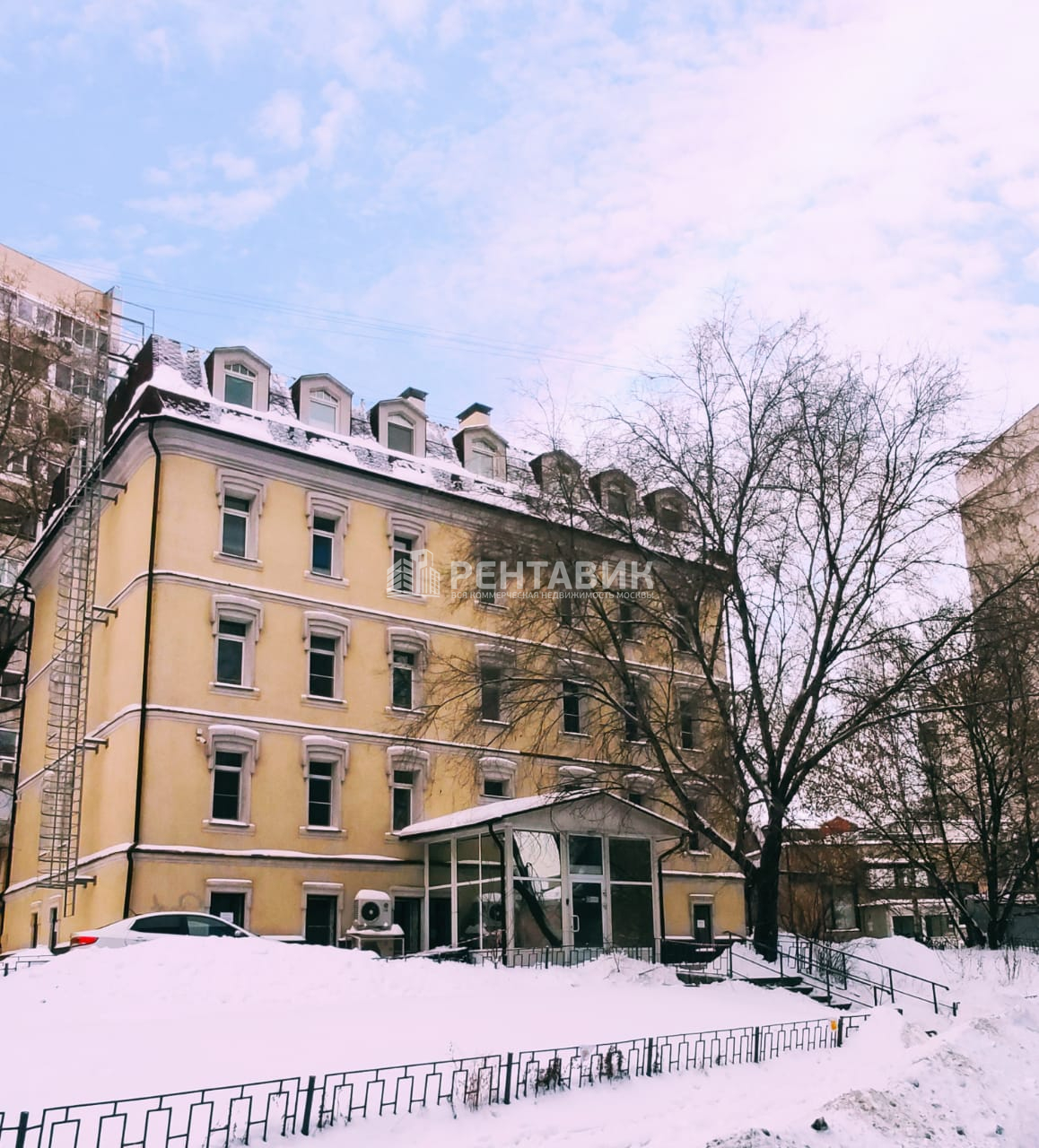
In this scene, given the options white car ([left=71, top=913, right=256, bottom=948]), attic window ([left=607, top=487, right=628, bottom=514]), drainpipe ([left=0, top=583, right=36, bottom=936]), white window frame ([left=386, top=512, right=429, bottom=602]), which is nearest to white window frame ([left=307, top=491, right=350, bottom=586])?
white window frame ([left=386, top=512, right=429, bottom=602])

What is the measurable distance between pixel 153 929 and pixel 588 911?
1009cm

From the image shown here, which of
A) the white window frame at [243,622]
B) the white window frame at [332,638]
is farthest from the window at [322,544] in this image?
the white window frame at [243,622]

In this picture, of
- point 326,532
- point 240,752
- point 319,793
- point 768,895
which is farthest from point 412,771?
point 768,895

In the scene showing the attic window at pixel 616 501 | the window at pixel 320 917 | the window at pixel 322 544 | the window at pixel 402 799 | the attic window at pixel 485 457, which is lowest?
the window at pixel 320 917

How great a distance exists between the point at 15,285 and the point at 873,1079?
4109 cm

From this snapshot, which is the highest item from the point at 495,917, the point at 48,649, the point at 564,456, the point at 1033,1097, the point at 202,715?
the point at 564,456

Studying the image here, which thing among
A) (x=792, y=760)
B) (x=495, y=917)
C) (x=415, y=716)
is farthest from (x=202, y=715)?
(x=792, y=760)

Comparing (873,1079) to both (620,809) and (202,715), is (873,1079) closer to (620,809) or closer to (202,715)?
(620,809)

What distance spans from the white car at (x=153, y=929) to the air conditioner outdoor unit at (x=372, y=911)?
488 centimetres

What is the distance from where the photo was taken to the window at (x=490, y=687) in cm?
2681

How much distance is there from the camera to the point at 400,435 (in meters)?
35.5

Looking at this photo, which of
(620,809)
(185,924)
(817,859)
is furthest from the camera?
(817,859)

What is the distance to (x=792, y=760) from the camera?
25.5 meters

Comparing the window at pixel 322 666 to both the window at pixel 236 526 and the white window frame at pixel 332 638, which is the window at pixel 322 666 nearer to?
the white window frame at pixel 332 638
